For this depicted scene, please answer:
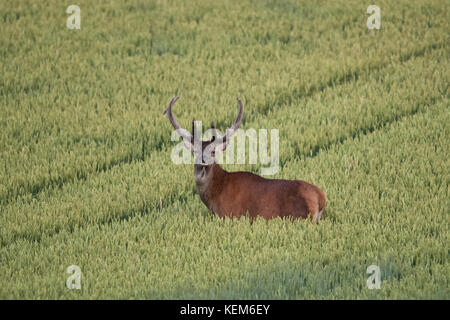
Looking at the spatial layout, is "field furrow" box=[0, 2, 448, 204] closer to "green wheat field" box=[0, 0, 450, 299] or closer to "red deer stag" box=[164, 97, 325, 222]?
"green wheat field" box=[0, 0, 450, 299]

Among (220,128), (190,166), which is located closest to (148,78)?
(220,128)

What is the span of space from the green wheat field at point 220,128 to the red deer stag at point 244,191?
20 centimetres

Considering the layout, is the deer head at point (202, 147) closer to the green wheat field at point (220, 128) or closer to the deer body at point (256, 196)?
the deer body at point (256, 196)

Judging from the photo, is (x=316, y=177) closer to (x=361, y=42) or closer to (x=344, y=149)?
(x=344, y=149)

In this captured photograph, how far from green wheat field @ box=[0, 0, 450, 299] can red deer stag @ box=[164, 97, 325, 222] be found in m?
0.20

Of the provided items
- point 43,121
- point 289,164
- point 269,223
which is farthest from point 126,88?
point 269,223

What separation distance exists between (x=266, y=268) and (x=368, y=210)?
85.8 inches

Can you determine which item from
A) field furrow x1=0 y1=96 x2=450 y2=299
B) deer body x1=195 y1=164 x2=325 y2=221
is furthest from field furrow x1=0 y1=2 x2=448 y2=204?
deer body x1=195 y1=164 x2=325 y2=221

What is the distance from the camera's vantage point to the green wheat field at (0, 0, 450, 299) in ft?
28.5

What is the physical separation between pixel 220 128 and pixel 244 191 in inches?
164

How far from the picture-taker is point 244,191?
9891 mm

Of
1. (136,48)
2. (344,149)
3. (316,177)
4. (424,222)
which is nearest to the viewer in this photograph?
(424,222)

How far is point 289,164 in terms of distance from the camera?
12.0 m

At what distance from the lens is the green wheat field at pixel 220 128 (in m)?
8.67
